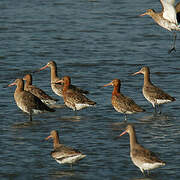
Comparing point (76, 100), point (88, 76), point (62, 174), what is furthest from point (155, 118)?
point (88, 76)

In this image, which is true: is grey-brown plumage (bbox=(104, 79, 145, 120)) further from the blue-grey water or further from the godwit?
the godwit

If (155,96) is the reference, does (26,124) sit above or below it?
below

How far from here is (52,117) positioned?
50.4ft

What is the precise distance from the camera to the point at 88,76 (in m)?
19.5

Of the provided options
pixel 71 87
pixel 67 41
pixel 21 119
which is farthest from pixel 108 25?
pixel 21 119

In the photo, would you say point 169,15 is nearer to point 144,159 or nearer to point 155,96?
point 155,96

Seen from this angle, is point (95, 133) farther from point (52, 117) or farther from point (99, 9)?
point (99, 9)

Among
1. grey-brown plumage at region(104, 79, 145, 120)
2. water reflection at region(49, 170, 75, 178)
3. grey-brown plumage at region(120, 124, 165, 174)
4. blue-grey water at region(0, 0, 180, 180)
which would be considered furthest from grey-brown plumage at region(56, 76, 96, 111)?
grey-brown plumage at region(120, 124, 165, 174)

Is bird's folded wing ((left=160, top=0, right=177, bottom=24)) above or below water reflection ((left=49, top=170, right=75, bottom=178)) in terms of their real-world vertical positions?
above

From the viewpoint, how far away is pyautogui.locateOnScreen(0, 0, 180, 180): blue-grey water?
38.9 ft

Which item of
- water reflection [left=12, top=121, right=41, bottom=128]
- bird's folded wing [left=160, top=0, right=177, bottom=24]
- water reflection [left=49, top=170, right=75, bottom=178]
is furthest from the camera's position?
bird's folded wing [left=160, top=0, right=177, bottom=24]

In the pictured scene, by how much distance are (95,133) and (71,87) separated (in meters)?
2.99

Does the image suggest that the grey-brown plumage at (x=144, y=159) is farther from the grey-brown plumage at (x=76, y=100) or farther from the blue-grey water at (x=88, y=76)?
the grey-brown plumage at (x=76, y=100)

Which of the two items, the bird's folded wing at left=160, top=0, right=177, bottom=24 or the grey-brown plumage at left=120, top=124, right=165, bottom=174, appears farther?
the bird's folded wing at left=160, top=0, right=177, bottom=24
